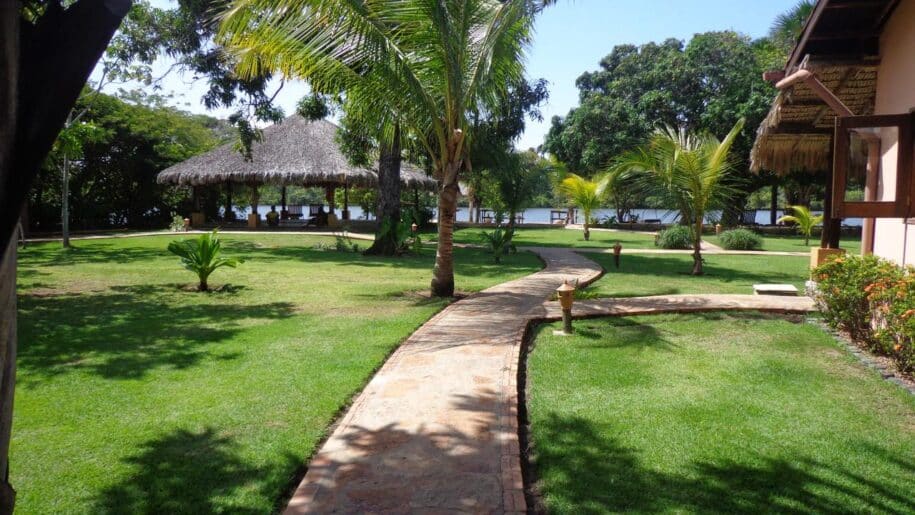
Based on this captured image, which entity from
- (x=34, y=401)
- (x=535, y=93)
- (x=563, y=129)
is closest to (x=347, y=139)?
(x=535, y=93)

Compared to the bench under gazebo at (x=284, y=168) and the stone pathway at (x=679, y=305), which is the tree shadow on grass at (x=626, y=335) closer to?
the stone pathway at (x=679, y=305)

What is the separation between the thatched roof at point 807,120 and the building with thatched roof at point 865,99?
2cm

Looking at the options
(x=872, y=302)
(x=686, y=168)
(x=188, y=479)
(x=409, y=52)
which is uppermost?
(x=409, y=52)

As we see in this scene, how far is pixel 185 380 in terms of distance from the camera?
16.1 feet

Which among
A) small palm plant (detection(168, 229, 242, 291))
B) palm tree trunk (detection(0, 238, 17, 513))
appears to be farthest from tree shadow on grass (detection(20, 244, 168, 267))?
palm tree trunk (detection(0, 238, 17, 513))

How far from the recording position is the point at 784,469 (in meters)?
3.37

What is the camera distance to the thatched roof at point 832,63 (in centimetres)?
616

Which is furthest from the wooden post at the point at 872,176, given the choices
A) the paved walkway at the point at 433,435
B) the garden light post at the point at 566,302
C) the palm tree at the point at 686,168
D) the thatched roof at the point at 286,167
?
the thatched roof at the point at 286,167

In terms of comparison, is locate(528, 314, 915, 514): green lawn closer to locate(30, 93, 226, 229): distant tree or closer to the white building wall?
the white building wall

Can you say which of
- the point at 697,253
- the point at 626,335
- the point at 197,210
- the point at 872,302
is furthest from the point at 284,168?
the point at 872,302

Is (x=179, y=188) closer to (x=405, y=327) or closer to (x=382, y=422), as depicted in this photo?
(x=405, y=327)

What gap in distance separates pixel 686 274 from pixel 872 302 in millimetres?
6928

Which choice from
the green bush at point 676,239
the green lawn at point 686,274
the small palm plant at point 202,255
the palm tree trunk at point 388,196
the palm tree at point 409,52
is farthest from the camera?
the green bush at point 676,239

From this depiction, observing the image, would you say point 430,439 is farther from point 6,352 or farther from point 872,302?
point 872,302
